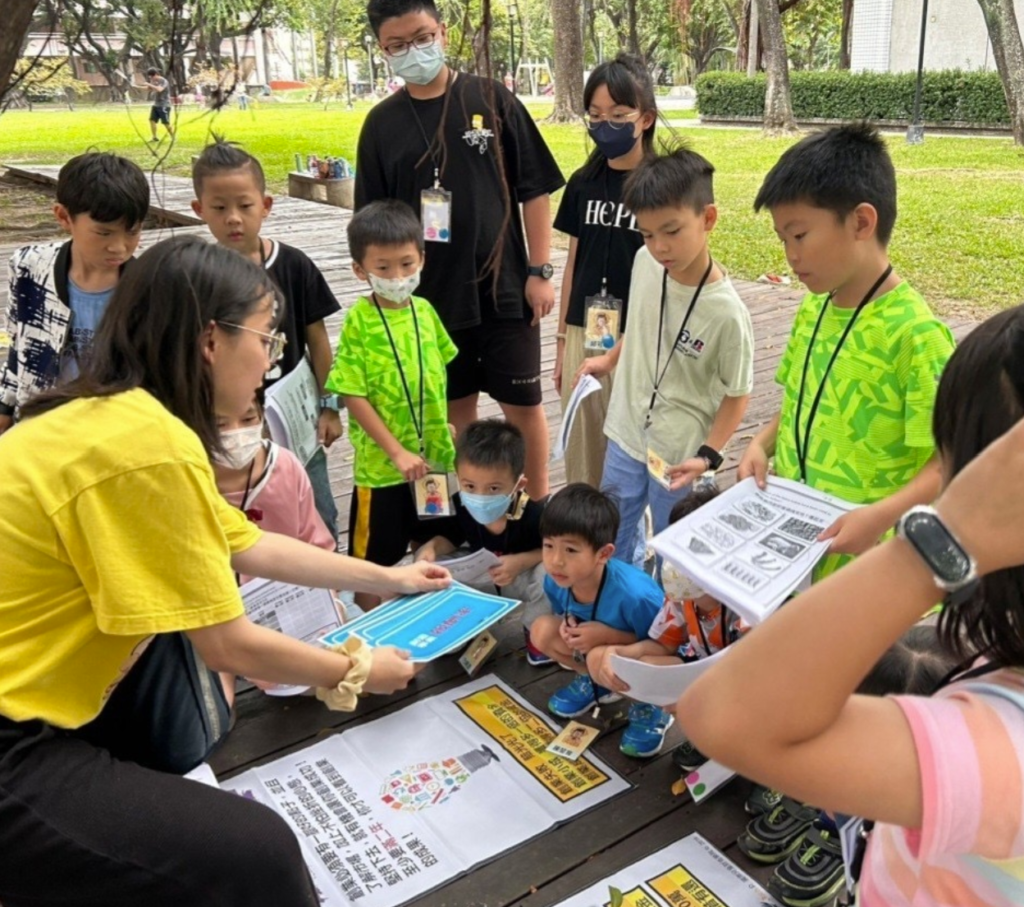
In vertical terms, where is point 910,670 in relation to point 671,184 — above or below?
below

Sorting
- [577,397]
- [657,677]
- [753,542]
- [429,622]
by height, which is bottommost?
[429,622]

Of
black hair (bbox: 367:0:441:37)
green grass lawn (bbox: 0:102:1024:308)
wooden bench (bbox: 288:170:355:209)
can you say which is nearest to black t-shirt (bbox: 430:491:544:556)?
green grass lawn (bbox: 0:102:1024:308)

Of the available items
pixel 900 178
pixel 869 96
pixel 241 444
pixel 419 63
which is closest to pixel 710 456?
pixel 241 444

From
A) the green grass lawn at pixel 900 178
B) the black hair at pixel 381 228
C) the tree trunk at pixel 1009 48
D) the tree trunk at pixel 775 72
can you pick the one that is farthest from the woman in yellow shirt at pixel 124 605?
the tree trunk at pixel 775 72

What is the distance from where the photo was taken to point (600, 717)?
217 centimetres

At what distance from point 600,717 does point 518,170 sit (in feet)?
5.29

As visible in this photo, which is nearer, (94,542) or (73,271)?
(94,542)

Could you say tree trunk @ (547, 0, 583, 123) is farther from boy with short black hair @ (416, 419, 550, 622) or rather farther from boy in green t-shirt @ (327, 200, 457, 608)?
boy with short black hair @ (416, 419, 550, 622)

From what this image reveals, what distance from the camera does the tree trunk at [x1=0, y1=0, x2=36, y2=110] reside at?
2.42 metres

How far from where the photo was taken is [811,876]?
161cm

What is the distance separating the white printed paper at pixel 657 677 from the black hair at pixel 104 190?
1565 millimetres

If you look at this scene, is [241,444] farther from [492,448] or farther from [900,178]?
[900,178]

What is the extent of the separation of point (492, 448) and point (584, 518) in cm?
39

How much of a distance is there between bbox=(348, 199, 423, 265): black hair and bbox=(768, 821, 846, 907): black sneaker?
66.5 inches
